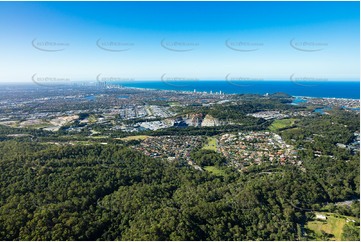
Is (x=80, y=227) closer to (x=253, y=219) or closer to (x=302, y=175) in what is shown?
(x=253, y=219)

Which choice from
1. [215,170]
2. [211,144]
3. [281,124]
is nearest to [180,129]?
[211,144]

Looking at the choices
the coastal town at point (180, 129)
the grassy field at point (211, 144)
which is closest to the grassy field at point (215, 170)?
the coastal town at point (180, 129)

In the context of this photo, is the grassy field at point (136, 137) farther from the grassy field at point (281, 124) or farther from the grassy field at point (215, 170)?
the grassy field at point (281, 124)

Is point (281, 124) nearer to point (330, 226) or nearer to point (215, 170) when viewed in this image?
point (215, 170)

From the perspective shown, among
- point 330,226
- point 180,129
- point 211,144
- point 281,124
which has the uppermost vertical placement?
point 281,124

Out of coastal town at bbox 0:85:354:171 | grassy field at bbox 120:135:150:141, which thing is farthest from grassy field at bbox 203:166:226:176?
grassy field at bbox 120:135:150:141

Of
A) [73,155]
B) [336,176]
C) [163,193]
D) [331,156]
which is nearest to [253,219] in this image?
[163,193]

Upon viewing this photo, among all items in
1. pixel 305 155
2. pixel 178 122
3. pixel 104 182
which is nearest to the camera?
pixel 104 182
